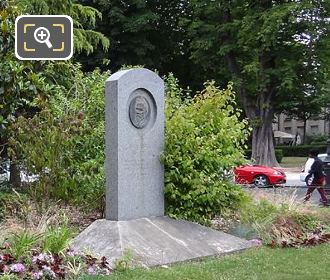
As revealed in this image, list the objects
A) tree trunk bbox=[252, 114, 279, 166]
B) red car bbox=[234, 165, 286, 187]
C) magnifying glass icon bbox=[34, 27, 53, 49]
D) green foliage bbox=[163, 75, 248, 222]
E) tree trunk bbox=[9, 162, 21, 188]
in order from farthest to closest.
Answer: tree trunk bbox=[252, 114, 279, 166] → red car bbox=[234, 165, 286, 187] → tree trunk bbox=[9, 162, 21, 188] → green foliage bbox=[163, 75, 248, 222] → magnifying glass icon bbox=[34, 27, 53, 49]

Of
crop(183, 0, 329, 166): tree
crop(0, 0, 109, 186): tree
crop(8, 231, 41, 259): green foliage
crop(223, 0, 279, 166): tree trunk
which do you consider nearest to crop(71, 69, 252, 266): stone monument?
crop(8, 231, 41, 259): green foliage

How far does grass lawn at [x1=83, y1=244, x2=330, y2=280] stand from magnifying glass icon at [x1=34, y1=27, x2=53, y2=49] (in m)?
2.76

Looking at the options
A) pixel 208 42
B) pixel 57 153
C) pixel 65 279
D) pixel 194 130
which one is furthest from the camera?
pixel 208 42

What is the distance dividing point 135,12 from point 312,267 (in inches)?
1228

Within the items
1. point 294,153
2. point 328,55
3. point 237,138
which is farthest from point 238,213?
point 294,153

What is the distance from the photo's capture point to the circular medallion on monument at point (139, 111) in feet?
29.2

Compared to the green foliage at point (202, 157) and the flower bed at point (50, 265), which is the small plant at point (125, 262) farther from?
the green foliage at point (202, 157)

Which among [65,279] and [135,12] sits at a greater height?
[135,12]

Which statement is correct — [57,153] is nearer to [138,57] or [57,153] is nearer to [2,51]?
[2,51]

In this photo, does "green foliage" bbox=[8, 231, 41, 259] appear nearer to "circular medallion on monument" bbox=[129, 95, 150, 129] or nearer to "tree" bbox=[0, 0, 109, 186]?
"circular medallion on monument" bbox=[129, 95, 150, 129]

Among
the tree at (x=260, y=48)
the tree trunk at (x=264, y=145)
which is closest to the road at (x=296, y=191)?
the tree trunk at (x=264, y=145)

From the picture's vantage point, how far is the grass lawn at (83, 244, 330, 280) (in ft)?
22.3

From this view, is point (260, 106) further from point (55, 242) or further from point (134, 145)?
point (55, 242)

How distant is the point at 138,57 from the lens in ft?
120
